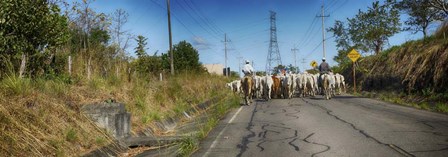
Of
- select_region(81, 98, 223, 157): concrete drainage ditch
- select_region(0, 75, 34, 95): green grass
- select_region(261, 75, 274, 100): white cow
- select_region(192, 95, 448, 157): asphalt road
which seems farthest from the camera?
select_region(261, 75, 274, 100): white cow

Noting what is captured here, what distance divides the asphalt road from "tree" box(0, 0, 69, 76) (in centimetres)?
532

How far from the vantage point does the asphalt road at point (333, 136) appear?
823cm

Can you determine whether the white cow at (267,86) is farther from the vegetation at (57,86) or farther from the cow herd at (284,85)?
the vegetation at (57,86)

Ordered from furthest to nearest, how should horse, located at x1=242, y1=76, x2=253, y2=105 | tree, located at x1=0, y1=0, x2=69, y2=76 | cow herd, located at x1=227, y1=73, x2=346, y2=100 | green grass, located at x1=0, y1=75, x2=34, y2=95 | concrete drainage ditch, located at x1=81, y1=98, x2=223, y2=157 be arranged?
cow herd, located at x1=227, y1=73, x2=346, y2=100
horse, located at x1=242, y1=76, x2=253, y2=105
tree, located at x1=0, y1=0, x2=69, y2=76
concrete drainage ditch, located at x1=81, y1=98, x2=223, y2=157
green grass, located at x1=0, y1=75, x2=34, y2=95

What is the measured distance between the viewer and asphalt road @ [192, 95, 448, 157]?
8.23 meters

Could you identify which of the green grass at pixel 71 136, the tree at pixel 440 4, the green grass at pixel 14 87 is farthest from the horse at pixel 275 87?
the green grass at pixel 71 136

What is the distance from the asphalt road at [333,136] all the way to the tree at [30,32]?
5324 mm

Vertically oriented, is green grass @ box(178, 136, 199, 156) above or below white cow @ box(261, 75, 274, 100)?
below

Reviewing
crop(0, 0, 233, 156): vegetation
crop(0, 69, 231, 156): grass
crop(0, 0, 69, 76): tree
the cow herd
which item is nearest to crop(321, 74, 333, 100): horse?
the cow herd

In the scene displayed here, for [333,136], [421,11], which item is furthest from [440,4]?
[333,136]

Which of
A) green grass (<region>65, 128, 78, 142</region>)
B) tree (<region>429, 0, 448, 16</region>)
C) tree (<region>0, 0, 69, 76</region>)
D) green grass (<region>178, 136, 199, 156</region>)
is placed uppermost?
tree (<region>429, 0, 448, 16</region>)

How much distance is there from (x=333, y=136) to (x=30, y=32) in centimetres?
822

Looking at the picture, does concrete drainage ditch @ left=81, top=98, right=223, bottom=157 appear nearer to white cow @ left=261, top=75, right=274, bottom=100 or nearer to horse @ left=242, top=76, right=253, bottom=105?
horse @ left=242, top=76, right=253, bottom=105

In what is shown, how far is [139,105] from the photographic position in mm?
13602
